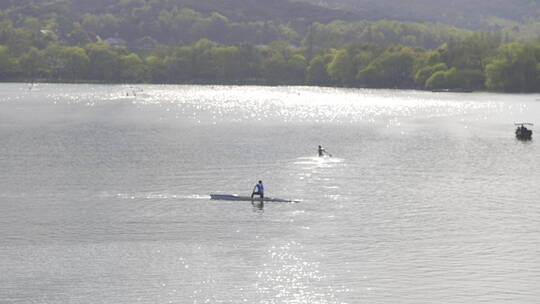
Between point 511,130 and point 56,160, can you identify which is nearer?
point 56,160

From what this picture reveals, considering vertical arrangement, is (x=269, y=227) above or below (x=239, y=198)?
below

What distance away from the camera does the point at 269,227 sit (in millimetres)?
79125

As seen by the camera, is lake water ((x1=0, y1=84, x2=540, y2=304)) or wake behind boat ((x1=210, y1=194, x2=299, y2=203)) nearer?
lake water ((x1=0, y1=84, x2=540, y2=304))

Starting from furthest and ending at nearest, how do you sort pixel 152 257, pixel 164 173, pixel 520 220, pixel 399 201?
1. pixel 164 173
2. pixel 399 201
3. pixel 520 220
4. pixel 152 257

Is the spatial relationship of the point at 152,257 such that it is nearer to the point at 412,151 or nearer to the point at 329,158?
the point at 329,158

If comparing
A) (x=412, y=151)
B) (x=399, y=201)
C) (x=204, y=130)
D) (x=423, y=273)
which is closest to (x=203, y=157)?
(x=412, y=151)

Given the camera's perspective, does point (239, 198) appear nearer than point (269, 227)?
No

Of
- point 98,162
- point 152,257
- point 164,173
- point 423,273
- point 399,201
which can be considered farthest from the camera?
point 98,162

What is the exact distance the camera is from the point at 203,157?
5251 inches

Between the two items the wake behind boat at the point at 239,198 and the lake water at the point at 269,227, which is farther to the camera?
the wake behind boat at the point at 239,198

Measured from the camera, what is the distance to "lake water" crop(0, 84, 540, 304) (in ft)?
199

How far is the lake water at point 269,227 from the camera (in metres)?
60.7

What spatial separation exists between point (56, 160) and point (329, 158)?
39037 mm

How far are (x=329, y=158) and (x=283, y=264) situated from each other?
68.2 m
